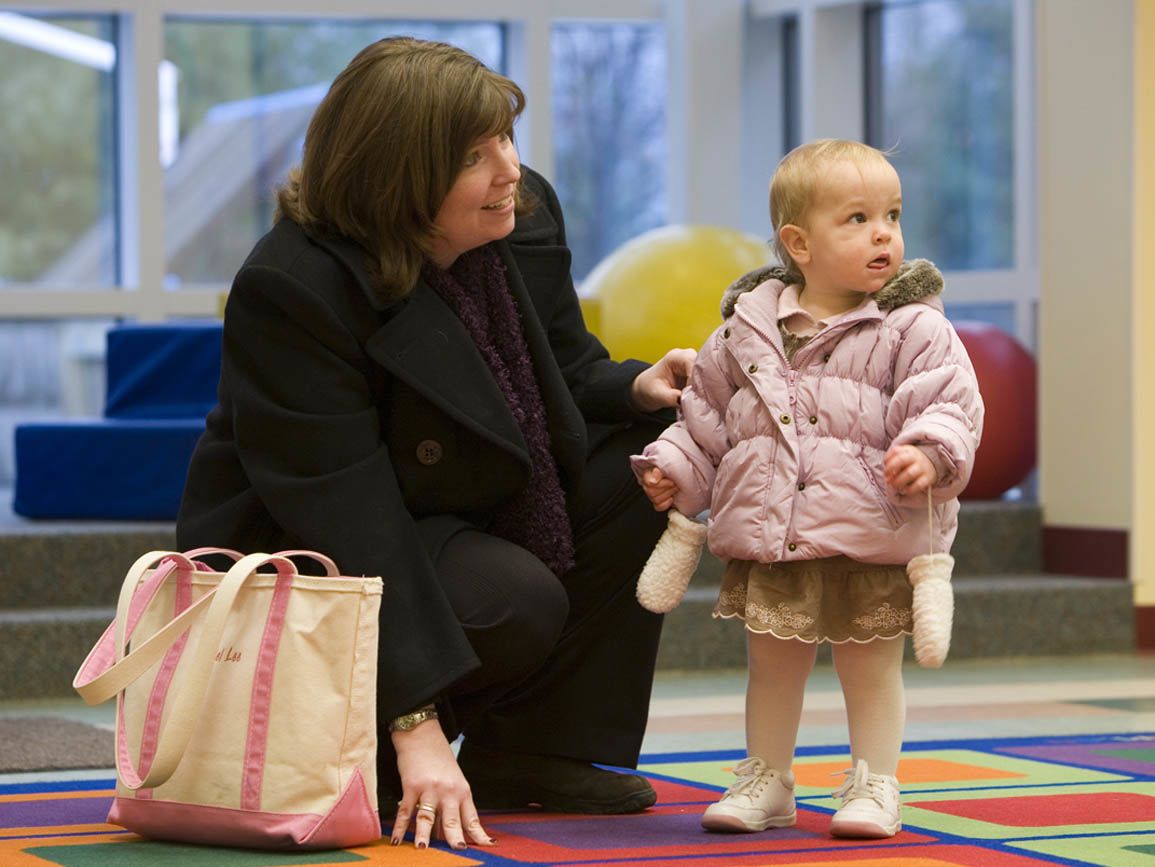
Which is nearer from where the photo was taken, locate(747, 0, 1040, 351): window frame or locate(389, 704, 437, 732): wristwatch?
locate(389, 704, 437, 732): wristwatch

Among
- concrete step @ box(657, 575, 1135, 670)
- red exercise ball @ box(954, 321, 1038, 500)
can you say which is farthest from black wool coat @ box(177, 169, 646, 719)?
red exercise ball @ box(954, 321, 1038, 500)

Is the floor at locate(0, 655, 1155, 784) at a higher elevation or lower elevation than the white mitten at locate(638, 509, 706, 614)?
lower

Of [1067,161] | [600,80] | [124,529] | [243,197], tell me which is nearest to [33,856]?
[124,529]

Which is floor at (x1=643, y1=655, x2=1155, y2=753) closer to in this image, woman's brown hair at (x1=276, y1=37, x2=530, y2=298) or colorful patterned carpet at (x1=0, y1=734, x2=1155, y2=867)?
colorful patterned carpet at (x1=0, y1=734, x2=1155, y2=867)

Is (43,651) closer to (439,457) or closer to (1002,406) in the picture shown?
(439,457)

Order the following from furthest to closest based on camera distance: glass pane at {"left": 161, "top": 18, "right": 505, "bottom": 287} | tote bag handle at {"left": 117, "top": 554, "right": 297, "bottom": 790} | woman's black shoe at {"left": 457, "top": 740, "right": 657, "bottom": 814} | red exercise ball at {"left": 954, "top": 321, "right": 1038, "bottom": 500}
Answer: glass pane at {"left": 161, "top": 18, "right": 505, "bottom": 287}, red exercise ball at {"left": 954, "top": 321, "right": 1038, "bottom": 500}, woman's black shoe at {"left": 457, "top": 740, "right": 657, "bottom": 814}, tote bag handle at {"left": 117, "top": 554, "right": 297, "bottom": 790}

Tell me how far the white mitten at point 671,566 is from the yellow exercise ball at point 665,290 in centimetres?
279

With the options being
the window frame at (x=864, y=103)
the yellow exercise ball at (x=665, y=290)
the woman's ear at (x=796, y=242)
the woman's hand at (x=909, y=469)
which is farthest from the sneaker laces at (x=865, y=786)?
the window frame at (x=864, y=103)

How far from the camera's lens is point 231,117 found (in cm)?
638

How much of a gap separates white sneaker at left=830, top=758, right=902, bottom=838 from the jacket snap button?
0.61 meters

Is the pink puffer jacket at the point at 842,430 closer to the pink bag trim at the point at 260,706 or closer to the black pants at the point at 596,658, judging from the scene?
the black pants at the point at 596,658

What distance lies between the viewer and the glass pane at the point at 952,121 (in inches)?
235

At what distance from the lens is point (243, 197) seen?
6.43m

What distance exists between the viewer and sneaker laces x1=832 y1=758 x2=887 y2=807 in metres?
2.16
